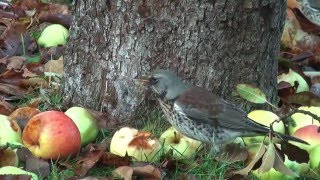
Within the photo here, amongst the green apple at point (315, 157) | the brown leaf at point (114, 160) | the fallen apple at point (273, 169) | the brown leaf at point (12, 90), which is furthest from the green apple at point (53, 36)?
the green apple at point (315, 157)

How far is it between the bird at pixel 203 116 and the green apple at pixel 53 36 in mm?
2401

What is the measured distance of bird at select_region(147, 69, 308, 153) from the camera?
195 inches

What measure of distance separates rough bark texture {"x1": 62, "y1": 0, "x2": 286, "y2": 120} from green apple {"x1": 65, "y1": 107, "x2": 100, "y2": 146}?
35cm

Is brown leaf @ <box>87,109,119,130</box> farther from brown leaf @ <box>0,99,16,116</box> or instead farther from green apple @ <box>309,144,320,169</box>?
green apple @ <box>309,144,320,169</box>

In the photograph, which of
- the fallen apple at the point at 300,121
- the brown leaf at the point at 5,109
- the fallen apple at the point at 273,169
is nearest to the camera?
the fallen apple at the point at 273,169

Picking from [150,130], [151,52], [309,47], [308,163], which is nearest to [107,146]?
[150,130]

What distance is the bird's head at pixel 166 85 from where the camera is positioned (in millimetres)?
5086

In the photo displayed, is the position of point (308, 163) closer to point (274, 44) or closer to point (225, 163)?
point (225, 163)

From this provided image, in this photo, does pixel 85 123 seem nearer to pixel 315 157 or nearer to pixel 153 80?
pixel 153 80

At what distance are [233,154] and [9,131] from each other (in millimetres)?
1353

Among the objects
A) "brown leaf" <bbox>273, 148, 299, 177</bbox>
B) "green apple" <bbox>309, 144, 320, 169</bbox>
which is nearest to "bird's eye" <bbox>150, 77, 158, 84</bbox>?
"brown leaf" <bbox>273, 148, 299, 177</bbox>

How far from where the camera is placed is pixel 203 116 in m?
4.98

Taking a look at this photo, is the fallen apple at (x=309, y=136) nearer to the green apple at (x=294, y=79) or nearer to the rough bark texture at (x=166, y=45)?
the rough bark texture at (x=166, y=45)

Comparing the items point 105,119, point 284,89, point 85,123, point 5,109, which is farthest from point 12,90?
point 284,89
